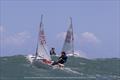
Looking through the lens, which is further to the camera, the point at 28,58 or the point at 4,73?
the point at 28,58

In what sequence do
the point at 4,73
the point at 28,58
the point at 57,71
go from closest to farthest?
1. the point at 4,73
2. the point at 57,71
3. the point at 28,58

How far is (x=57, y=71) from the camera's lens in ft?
137

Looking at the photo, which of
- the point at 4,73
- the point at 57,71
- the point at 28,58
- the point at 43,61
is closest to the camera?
the point at 4,73

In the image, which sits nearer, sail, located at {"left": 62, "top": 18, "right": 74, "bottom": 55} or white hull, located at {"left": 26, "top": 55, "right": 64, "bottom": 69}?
white hull, located at {"left": 26, "top": 55, "right": 64, "bottom": 69}

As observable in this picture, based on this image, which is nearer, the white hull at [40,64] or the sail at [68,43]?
the white hull at [40,64]

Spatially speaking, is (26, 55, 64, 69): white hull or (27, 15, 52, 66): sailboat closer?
(26, 55, 64, 69): white hull

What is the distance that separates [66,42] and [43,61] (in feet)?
50.2

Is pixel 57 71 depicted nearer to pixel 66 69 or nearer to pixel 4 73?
pixel 66 69

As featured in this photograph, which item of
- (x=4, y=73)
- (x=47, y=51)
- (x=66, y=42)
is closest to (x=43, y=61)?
(x=47, y=51)

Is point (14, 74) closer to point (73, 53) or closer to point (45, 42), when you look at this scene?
point (45, 42)

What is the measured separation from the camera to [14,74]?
36406mm

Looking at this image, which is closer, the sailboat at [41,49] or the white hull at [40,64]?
the white hull at [40,64]

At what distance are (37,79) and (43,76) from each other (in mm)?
2025

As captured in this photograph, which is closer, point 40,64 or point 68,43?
point 40,64
